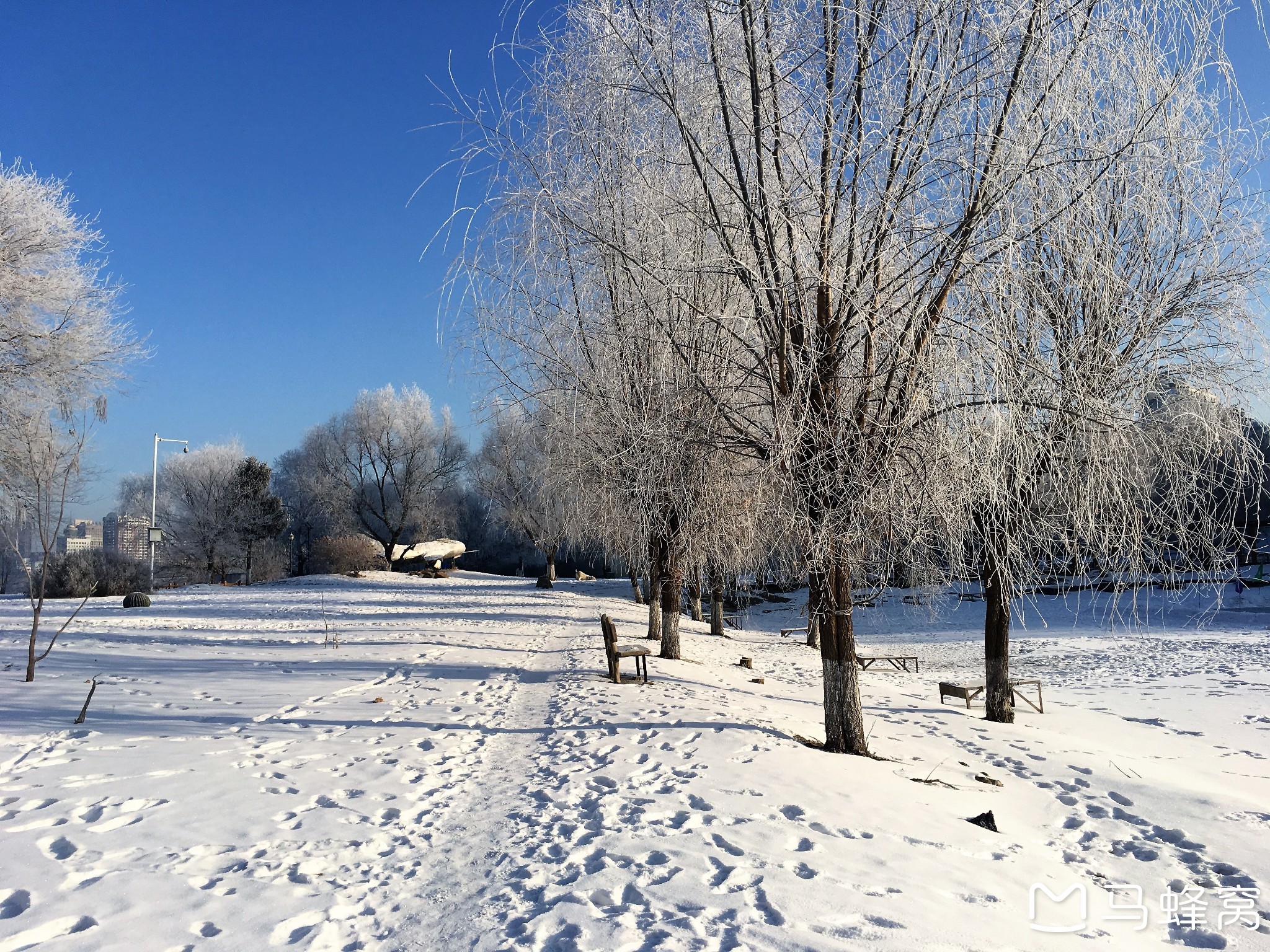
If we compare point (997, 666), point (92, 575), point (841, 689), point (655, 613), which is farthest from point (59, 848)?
point (92, 575)

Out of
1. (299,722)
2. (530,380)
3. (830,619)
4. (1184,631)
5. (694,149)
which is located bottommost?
(1184,631)

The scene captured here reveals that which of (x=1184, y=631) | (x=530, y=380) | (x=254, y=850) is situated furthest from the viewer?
(x=1184, y=631)

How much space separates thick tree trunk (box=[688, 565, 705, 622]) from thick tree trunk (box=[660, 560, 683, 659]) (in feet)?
1.53

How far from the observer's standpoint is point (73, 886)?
3.26 metres

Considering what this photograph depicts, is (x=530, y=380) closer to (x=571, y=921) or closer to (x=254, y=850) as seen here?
(x=254, y=850)

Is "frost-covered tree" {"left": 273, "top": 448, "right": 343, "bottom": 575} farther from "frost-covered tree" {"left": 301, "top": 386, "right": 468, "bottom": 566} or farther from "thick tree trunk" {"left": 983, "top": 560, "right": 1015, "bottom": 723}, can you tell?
"thick tree trunk" {"left": 983, "top": 560, "right": 1015, "bottom": 723}

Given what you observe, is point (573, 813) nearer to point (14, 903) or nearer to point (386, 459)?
point (14, 903)

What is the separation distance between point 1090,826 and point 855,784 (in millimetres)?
1692

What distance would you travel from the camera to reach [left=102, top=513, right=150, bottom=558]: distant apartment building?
109 feet

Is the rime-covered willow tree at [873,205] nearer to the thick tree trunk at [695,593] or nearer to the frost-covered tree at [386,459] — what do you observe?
the thick tree trunk at [695,593]

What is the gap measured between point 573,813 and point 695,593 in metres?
15.1

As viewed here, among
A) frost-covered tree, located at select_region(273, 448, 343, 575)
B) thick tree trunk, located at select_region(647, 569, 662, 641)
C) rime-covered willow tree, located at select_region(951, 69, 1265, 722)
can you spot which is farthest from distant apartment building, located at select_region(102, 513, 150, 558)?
rime-covered willow tree, located at select_region(951, 69, 1265, 722)

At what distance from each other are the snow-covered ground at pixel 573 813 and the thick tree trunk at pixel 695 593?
240cm

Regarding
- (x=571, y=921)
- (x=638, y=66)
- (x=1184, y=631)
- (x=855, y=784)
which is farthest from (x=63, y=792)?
(x=1184, y=631)
